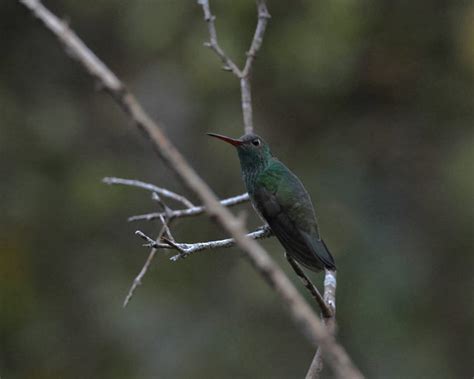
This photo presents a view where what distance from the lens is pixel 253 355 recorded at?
6.84 m

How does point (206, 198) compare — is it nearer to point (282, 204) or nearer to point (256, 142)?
point (282, 204)

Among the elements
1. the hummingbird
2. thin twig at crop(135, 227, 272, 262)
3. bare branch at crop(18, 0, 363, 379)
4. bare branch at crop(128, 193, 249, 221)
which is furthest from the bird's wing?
bare branch at crop(18, 0, 363, 379)

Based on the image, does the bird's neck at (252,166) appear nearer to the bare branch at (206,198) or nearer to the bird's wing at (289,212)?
the bird's wing at (289,212)

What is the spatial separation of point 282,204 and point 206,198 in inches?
A: 102

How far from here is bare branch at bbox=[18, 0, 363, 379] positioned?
3.62 feet

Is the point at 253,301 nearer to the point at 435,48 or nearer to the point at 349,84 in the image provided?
the point at 349,84

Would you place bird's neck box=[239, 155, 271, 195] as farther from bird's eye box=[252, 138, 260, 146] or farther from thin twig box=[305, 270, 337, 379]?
thin twig box=[305, 270, 337, 379]

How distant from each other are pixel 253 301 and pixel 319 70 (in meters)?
2.08

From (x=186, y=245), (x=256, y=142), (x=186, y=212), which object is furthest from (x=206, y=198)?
(x=256, y=142)

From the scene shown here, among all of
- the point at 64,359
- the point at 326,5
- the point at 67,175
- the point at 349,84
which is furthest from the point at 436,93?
the point at 64,359

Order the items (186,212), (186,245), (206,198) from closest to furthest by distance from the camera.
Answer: (206,198) → (186,212) → (186,245)

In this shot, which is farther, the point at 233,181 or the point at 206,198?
the point at 233,181

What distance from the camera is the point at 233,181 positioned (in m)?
7.54

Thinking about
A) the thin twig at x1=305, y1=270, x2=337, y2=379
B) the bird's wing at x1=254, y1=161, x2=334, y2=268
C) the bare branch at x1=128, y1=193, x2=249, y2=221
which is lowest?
the thin twig at x1=305, y1=270, x2=337, y2=379
